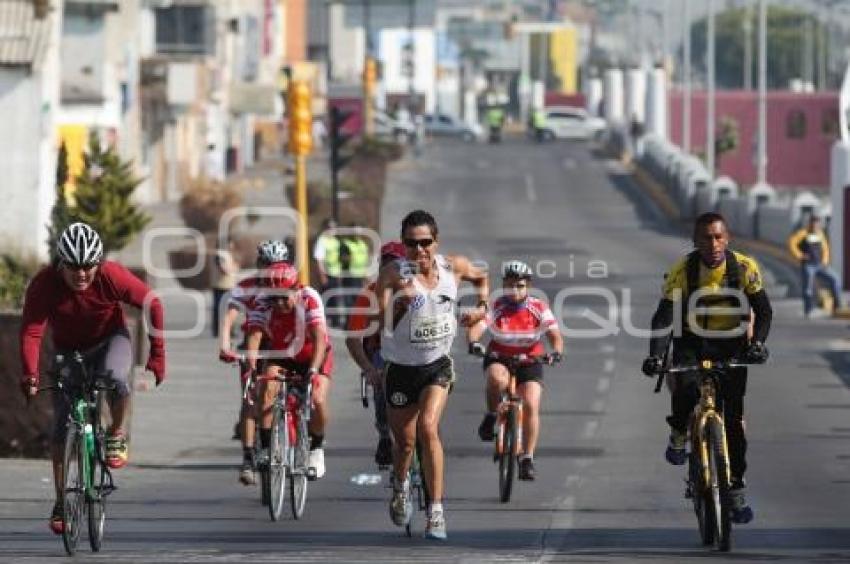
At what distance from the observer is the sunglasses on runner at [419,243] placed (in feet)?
50.4

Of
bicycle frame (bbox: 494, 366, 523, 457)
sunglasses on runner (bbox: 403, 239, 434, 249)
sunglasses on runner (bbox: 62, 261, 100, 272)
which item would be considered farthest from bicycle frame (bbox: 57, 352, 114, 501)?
bicycle frame (bbox: 494, 366, 523, 457)

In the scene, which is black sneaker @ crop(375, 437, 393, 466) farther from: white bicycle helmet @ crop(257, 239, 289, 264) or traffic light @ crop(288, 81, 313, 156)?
traffic light @ crop(288, 81, 313, 156)

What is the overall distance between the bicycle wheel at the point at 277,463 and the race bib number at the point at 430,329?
2.33 metres

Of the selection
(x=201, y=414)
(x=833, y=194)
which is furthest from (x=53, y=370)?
(x=833, y=194)

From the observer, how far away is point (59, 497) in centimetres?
1488

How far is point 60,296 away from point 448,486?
6.08m

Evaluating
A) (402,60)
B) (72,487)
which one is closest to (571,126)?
(402,60)

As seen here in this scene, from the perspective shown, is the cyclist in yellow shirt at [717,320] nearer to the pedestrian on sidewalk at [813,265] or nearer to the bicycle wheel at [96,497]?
the bicycle wheel at [96,497]

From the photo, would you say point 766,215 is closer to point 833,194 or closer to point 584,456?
point 833,194

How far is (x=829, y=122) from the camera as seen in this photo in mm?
149125

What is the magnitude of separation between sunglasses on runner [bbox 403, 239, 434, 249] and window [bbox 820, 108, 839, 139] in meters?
Result: 132

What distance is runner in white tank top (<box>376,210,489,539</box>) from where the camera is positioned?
606 inches

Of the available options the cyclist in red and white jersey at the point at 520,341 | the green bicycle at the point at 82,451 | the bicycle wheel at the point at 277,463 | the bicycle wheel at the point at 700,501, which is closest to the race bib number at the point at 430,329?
the bicycle wheel at the point at 700,501

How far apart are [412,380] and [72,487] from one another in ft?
6.53
